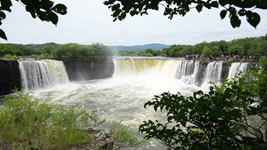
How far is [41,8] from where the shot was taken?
1.10m

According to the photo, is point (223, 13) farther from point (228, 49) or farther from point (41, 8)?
point (228, 49)

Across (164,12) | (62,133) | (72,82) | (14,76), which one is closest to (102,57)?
(72,82)

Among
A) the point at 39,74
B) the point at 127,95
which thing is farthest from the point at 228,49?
the point at 39,74

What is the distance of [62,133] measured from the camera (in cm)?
474

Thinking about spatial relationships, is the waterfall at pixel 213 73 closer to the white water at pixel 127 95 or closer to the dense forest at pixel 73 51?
the white water at pixel 127 95

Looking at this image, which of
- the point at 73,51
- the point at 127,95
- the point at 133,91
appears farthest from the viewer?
the point at 73,51

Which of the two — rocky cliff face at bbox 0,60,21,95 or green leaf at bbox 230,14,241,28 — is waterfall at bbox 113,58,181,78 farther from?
green leaf at bbox 230,14,241,28

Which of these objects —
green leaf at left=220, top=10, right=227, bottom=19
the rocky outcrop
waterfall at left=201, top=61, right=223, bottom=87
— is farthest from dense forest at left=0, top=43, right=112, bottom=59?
green leaf at left=220, top=10, right=227, bottom=19

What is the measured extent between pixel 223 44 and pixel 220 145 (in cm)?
3622

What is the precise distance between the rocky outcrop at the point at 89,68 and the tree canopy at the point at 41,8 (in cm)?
1980

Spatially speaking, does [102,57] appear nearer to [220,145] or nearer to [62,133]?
[62,133]

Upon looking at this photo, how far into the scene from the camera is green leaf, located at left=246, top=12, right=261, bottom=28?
833mm

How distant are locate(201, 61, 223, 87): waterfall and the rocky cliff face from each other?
15.6 m

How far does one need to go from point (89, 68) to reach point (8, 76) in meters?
9.18
